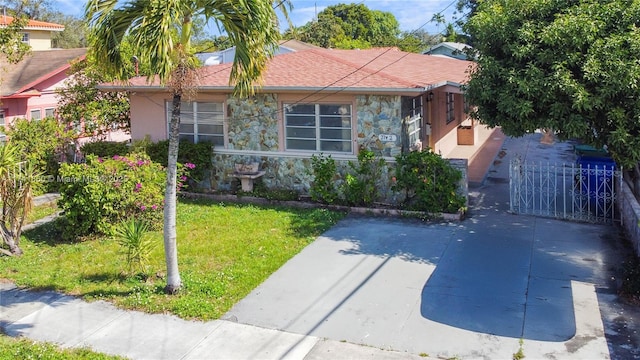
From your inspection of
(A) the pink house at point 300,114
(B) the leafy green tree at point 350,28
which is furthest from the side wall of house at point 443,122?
(B) the leafy green tree at point 350,28

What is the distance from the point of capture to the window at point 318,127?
522 inches

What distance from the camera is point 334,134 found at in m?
13.4

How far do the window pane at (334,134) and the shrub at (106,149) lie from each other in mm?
5634

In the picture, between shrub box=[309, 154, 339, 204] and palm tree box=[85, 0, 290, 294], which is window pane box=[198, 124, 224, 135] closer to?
shrub box=[309, 154, 339, 204]

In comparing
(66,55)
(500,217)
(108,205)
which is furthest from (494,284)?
(66,55)

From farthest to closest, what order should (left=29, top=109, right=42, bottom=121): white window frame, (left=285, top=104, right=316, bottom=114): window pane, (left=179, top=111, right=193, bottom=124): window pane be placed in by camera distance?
(left=29, top=109, right=42, bottom=121): white window frame
(left=179, top=111, right=193, bottom=124): window pane
(left=285, top=104, right=316, bottom=114): window pane

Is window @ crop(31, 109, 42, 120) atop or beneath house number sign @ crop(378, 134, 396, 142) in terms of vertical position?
atop

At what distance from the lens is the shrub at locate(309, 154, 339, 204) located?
1288 centimetres

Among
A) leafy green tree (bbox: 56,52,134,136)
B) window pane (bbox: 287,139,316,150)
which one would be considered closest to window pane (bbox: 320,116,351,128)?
window pane (bbox: 287,139,316,150)

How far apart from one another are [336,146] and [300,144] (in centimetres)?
95

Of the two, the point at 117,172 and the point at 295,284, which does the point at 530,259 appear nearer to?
the point at 295,284

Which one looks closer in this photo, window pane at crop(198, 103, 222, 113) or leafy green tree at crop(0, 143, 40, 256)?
leafy green tree at crop(0, 143, 40, 256)

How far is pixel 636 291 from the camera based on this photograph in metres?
7.76

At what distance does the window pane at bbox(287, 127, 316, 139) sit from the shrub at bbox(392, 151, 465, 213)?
8.05 ft
